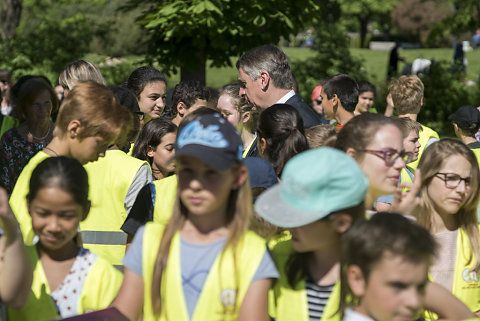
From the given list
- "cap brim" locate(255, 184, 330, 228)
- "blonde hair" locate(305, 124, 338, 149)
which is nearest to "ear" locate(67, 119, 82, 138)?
"cap brim" locate(255, 184, 330, 228)

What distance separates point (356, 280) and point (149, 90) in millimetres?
3830

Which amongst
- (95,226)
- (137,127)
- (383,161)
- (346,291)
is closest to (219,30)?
(137,127)

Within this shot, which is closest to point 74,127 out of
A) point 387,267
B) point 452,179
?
point 387,267

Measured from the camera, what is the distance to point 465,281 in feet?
12.3

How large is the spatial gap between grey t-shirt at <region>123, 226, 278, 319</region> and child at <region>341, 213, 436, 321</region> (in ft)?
1.13

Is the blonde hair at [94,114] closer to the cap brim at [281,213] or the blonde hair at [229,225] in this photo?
the blonde hair at [229,225]

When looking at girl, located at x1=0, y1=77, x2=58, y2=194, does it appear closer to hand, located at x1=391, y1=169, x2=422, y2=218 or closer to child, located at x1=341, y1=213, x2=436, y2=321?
hand, located at x1=391, y1=169, x2=422, y2=218

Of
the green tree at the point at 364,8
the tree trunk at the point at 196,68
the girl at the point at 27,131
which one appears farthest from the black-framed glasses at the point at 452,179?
the green tree at the point at 364,8

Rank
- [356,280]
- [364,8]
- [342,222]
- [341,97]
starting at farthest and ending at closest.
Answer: [364,8] < [341,97] < [342,222] < [356,280]

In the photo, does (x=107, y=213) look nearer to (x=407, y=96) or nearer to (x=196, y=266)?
(x=196, y=266)

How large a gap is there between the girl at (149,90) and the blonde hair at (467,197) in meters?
2.94

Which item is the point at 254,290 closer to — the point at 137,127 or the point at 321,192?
the point at 321,192

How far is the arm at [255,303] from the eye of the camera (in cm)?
288

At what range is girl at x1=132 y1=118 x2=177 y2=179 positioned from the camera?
5219mm
